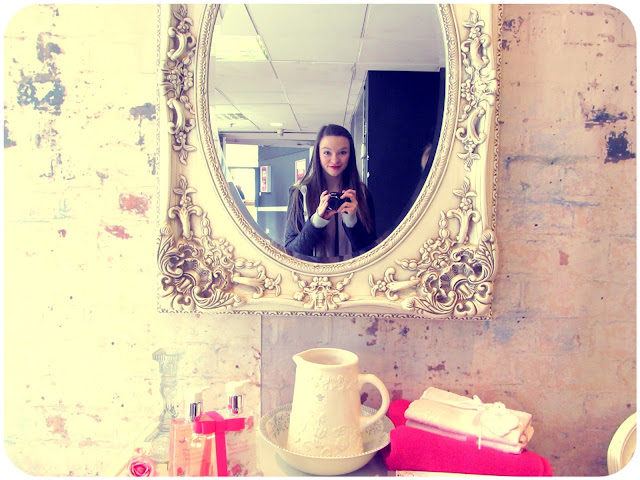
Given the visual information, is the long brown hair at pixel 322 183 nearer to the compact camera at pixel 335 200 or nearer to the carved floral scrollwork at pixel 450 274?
the compact camera at pixel 335 200

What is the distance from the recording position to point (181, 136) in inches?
34.9

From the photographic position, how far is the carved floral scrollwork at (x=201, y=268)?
0.89 meters

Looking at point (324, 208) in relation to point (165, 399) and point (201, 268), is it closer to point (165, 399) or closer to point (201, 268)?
point (201, 268)

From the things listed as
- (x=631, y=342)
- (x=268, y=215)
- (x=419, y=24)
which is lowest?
(x=631, y=342)

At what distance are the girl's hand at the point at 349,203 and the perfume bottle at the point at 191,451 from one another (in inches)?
17.6

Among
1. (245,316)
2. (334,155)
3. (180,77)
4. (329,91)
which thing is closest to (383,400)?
(245,316)

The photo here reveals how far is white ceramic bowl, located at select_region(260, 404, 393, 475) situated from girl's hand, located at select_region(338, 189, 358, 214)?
40cm

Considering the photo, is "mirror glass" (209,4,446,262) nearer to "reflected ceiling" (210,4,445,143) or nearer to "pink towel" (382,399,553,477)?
"reflected ceiling" (210,4,445,143)

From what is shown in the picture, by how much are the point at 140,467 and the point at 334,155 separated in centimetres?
66

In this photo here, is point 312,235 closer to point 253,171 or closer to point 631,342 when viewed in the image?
point 253,171

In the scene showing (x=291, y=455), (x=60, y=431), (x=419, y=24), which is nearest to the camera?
(x=291, y=455)

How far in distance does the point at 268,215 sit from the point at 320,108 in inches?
9.2

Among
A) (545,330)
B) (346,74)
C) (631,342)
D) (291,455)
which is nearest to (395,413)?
(291,455)

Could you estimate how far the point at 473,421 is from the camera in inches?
30.3
